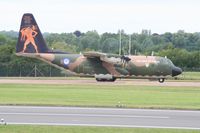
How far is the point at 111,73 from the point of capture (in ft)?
198

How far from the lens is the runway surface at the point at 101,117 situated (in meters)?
17.9

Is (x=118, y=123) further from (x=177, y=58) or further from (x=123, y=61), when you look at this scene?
(x=177, y=58)

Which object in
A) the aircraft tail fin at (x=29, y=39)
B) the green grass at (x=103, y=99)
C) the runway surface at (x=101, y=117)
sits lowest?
the green grass at (x=103, y=99)

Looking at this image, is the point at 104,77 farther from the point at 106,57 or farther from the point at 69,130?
the point at 69,130

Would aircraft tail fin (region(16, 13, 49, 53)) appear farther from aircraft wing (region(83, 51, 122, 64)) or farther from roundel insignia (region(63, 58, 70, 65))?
aircraft wing (region(83, 51, 122, 64))

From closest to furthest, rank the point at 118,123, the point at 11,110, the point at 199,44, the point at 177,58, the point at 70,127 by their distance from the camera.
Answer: the point at 70,127 < the point at 118,123 < the point at 11,110 < the point at 177,58 < the point at 199,44

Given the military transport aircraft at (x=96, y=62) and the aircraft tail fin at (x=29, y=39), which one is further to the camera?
the aircraft tail fin at (x=29, y=39)

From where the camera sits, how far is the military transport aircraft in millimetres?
59625

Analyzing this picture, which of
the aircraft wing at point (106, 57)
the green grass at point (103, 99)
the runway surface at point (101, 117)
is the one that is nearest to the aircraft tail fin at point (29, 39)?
the aircraft wing at point (106, 57)

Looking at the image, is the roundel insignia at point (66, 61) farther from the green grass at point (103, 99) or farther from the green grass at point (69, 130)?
Result: the green grass at point (69, 130)

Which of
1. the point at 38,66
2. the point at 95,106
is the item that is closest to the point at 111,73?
the point at 38,66

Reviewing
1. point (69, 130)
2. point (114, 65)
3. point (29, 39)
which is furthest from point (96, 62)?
point (69, 130)

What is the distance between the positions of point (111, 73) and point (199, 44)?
11533 cm

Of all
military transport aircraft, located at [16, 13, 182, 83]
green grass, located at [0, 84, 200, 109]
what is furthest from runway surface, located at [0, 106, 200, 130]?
military transport aircraft, located at [16, 13, 182, 83]
